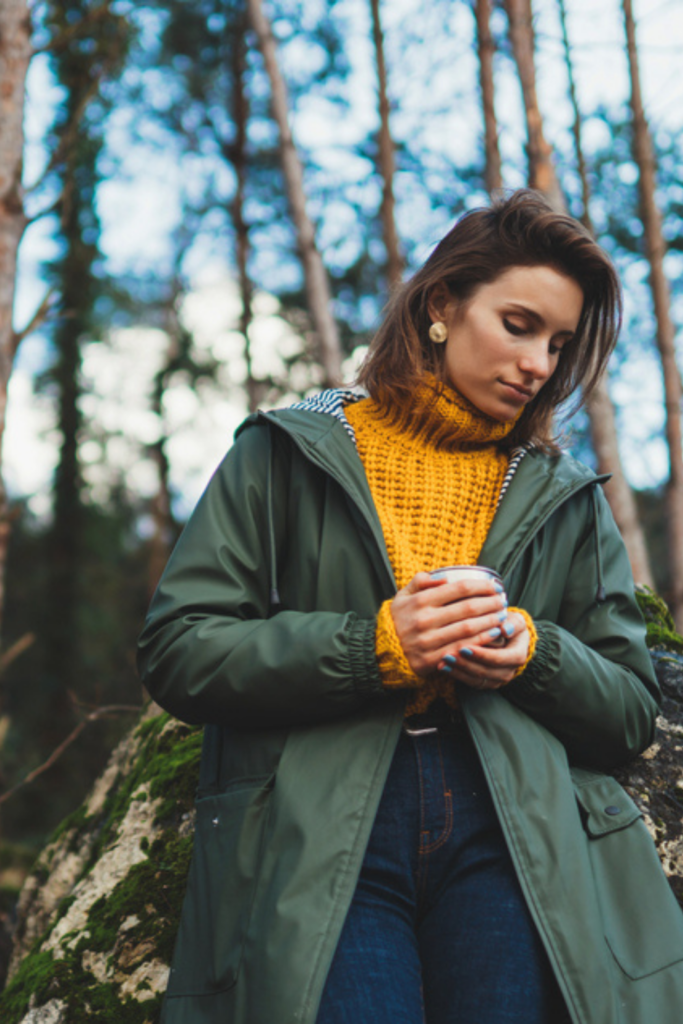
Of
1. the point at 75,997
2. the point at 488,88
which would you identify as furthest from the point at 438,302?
the point at 488,88

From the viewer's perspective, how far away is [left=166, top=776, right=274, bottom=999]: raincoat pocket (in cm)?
171

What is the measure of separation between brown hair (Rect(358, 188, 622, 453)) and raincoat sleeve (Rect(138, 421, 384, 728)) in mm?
693

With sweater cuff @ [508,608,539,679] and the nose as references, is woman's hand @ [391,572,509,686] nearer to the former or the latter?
sweater cuff @ [508,608,539,679]

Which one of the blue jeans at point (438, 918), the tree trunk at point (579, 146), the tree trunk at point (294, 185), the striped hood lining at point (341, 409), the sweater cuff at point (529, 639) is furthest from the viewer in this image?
the tree trunk at point (579, 146)

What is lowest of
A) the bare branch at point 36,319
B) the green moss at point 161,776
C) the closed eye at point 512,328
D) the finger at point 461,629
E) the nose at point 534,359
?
the green moss at point 161,776

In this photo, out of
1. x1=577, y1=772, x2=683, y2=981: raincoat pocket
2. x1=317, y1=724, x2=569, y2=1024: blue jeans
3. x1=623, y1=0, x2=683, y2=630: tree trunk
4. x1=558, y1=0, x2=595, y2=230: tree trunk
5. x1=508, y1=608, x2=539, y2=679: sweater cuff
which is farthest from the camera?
x1=558, y1=0, x2=595, y2=230: tree trunk

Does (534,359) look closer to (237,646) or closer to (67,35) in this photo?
(237,646)

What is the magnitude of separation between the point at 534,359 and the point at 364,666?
965 mm

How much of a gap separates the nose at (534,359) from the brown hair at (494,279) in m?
0.21

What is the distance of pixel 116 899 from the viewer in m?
2.48

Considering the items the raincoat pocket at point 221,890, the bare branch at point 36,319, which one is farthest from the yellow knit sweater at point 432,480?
the bare branch at point 36,319

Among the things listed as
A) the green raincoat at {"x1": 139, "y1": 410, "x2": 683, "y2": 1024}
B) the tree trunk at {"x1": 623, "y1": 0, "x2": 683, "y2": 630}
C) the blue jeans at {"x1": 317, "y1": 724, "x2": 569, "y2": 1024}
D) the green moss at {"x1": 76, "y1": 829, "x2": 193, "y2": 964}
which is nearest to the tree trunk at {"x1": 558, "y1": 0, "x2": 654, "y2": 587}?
the tree trunk at {"x1": 623, "y1": 0, "x2": 683, "y2": 630}

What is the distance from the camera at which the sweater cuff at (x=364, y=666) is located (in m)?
1.84

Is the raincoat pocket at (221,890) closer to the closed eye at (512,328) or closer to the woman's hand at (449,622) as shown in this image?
the woman's hand at (449,622)
